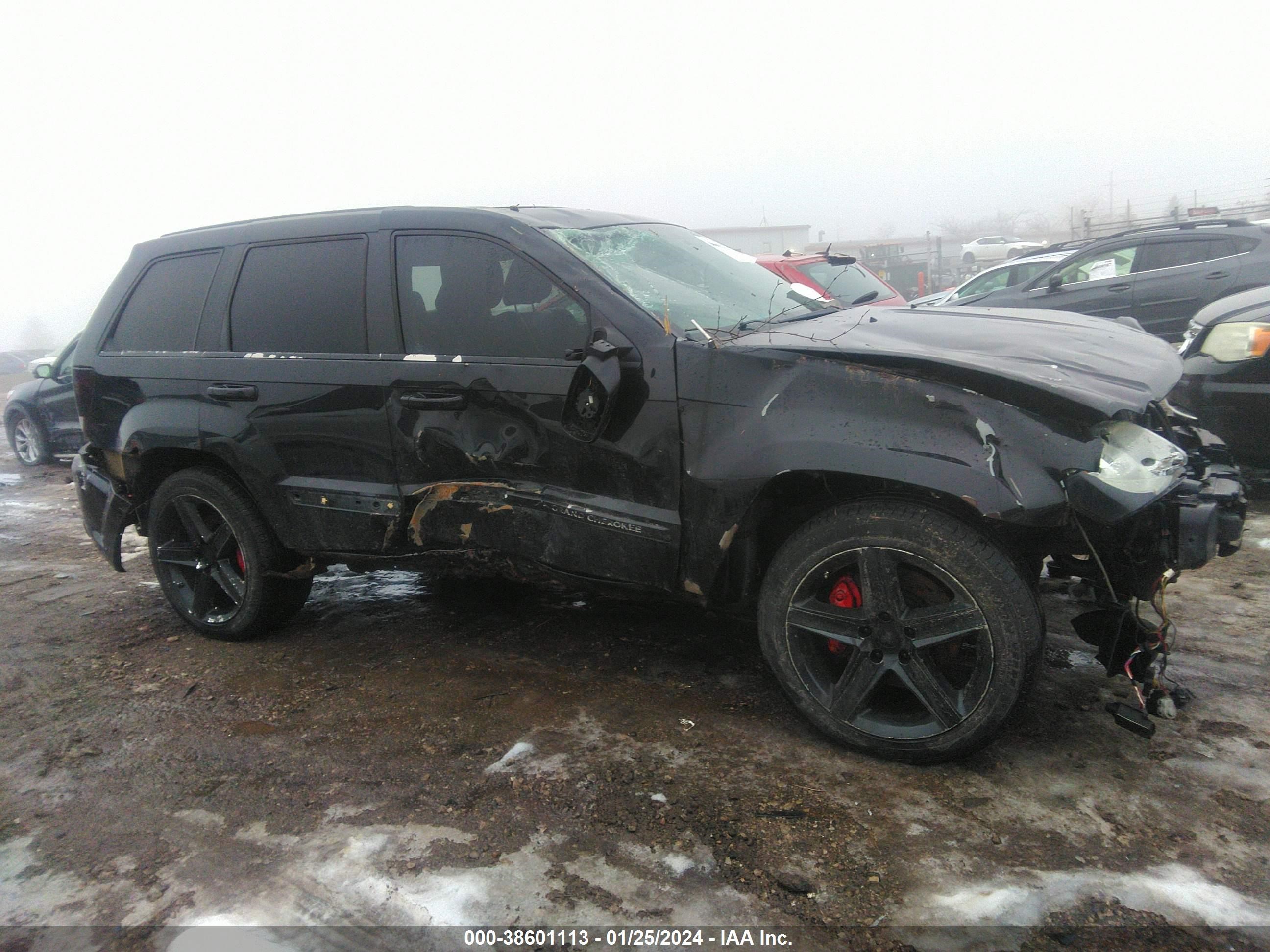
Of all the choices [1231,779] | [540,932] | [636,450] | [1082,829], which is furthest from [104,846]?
[1231,779]

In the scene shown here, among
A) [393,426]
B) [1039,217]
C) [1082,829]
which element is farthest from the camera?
[1039,217]

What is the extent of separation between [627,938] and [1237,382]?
14.8ft

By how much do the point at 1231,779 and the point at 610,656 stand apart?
216 centimetres

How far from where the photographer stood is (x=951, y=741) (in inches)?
107

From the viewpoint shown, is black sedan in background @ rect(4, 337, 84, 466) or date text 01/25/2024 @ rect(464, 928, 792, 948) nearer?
date text 01/25/2024 @ rect(464, 928, 792, 948)

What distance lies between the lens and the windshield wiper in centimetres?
342

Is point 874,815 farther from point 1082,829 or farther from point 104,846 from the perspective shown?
point 104,846

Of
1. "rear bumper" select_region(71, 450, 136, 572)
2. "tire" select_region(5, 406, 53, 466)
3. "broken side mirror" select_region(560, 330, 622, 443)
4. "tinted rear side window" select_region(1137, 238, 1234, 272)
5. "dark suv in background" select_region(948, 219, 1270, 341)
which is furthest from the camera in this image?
"tire" select_region(5, 406, 53, 466)

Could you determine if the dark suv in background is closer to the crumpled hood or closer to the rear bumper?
the crumpled hood

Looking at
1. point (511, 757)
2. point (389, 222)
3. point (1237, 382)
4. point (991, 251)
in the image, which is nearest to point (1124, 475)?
point (511, 757)

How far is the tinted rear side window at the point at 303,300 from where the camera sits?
3643 millimetres

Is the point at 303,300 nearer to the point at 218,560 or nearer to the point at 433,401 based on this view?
the point at 433,401

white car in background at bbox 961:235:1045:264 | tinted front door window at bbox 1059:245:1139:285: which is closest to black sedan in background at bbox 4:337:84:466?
tinted front door window at bbox 1059:245:1139:285

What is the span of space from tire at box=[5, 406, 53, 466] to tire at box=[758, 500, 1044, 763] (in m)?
9.44
